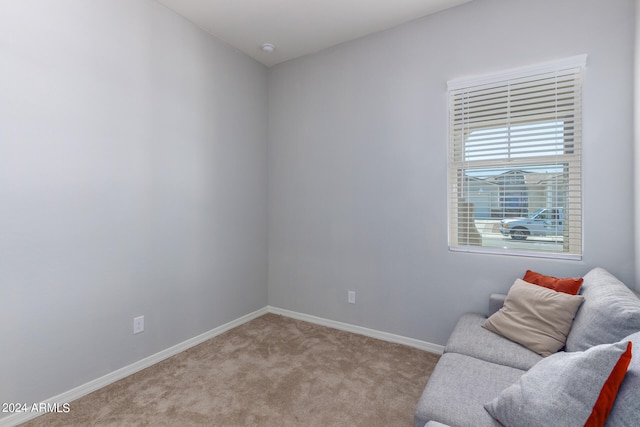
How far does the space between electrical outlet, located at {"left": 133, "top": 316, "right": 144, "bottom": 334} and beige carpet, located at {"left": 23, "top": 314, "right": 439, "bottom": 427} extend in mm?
300

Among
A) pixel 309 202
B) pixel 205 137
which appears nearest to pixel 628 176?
pixel 309 202

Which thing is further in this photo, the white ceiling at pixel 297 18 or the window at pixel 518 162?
the white ceiling at pixel 297 18

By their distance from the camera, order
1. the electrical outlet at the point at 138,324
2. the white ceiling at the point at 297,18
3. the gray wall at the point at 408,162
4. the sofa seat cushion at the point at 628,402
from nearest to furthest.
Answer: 1. the sofa seat cushion at the point at 628,402
2. the gray wall at the point at 408,162
3. the electrical outlet at the point at 138,324
4. the white ceiling at the point at 297,18

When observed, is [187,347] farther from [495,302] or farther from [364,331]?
[495,302]

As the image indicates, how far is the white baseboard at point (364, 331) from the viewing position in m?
2.64

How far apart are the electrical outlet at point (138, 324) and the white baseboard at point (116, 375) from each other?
228mm

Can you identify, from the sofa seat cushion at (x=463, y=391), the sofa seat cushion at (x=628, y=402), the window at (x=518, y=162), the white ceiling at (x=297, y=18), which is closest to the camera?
the sofa seat cushion at (x=628, y=402)

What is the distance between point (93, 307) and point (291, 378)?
143 cm

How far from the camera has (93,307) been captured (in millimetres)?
2105

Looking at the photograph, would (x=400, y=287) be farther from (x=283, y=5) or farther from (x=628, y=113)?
(x=283, y=5)

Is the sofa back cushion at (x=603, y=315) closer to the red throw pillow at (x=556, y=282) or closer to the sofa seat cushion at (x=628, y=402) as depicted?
the red throw pillow at (x=556, y=282)

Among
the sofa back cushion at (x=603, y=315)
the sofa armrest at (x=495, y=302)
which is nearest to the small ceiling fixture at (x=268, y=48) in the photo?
the sofa armrest at (x=495, y=302)

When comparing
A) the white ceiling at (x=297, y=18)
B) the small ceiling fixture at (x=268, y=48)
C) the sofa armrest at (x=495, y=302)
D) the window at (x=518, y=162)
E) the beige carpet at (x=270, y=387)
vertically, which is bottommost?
the beige carpet at (x=270, y=387)

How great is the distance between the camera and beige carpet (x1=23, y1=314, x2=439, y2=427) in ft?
5.93
